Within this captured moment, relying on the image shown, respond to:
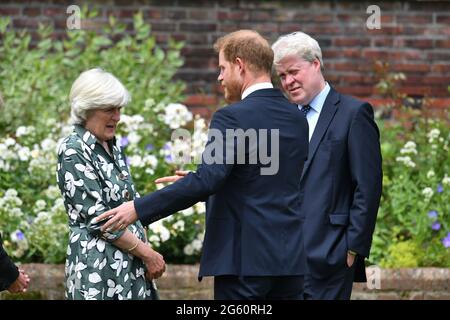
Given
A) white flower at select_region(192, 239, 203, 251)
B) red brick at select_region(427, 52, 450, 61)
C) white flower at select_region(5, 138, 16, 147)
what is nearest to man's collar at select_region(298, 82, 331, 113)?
white flower at select_region(192, 239, 203, 251)

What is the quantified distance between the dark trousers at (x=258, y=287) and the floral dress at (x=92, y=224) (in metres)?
0.44

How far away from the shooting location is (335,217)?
16.7ft

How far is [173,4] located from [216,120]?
13.3 ft

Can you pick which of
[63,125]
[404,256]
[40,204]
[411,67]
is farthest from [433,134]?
[40,204]

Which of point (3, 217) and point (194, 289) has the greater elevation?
point (3, 217)

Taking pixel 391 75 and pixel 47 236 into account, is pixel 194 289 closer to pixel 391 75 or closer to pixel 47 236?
pixel 47 236

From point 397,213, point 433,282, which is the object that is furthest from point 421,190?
point 433,282

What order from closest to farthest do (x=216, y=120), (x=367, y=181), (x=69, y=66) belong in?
1. (x=216, y=120)
2. (x=367, y=181)
3. (x=69, y=66)

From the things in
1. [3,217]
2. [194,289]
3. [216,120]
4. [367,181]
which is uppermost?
[216,120]

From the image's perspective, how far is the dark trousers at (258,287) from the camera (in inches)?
177

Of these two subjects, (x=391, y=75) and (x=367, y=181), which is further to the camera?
(x=391, y=75)

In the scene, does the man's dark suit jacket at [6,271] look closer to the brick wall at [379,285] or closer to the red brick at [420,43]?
the brick wall at [379,285]

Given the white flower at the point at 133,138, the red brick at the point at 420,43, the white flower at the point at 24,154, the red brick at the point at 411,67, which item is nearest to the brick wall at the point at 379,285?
the white flower at the point at 24,154

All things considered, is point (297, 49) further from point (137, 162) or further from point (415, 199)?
point (415, 199)
